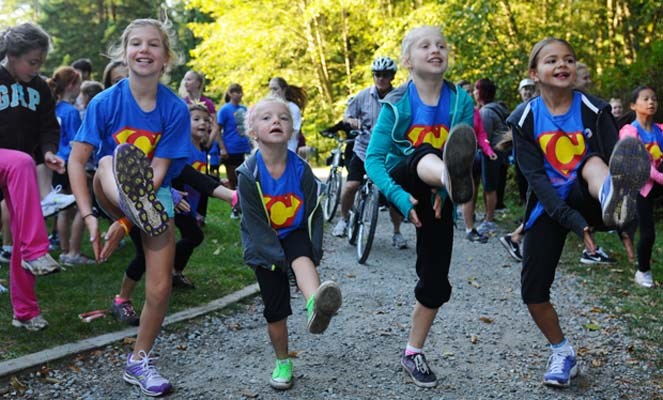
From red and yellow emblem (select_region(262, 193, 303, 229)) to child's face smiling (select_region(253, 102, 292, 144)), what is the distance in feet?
1.09

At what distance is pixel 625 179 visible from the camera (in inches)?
140

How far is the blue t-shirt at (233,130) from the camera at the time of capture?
1254 centimetres

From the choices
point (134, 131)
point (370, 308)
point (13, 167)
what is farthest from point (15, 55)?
point (370, 308)

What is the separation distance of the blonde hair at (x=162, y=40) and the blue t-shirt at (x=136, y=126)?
0.69 ft

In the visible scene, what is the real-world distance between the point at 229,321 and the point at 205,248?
301 centimetres

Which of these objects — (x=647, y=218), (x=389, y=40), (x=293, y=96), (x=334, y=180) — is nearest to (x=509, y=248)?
(x=647, y=218)

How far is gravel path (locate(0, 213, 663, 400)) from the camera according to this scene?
14.4 ft

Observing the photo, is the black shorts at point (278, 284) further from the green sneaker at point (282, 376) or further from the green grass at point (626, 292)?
the green grass at point (626, 292)

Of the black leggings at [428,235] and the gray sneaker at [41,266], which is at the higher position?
the black leggings at [428,235]

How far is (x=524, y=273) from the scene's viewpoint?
4289 mm

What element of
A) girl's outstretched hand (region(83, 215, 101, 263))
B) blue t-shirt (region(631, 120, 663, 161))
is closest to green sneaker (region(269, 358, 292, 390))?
girl's outstretched hand (region(83, 215, 101, 263))

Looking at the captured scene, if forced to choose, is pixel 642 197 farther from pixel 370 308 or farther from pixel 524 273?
pixel 524 273

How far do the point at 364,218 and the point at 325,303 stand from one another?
509cm

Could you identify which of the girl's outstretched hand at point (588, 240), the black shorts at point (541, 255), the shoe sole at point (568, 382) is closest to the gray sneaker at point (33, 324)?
the black shorts at point (541, 255)
